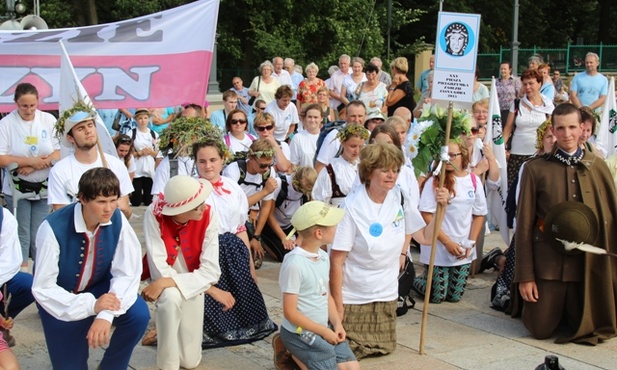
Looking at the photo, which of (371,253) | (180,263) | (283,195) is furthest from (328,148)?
(180,263)

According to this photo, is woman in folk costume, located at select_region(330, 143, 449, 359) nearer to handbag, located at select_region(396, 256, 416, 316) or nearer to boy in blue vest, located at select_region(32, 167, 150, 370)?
handbag, located at select_region(396, 256, 416, 316)

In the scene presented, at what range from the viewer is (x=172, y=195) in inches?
218

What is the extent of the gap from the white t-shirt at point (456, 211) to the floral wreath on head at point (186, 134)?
1892 mm

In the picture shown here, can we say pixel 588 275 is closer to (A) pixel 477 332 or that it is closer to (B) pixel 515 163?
(A) pixel 477 332

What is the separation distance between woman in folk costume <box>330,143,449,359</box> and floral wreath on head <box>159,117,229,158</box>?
1.40m

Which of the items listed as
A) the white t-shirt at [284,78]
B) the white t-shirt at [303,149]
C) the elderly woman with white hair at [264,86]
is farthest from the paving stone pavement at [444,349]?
the white t-shirt at [284,78]

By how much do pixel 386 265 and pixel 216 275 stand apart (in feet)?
3.79

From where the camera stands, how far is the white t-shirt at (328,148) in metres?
8.81

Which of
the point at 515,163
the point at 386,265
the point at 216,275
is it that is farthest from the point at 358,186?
the point at 515,163

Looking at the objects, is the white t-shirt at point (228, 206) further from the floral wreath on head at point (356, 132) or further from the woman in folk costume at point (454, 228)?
the woman in folk costume at point (454, 228)

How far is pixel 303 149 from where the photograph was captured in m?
10.1

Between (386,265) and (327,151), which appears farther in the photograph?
(327,151)

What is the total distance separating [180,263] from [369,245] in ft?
4.15

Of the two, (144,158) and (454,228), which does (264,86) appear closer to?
(144,158)
